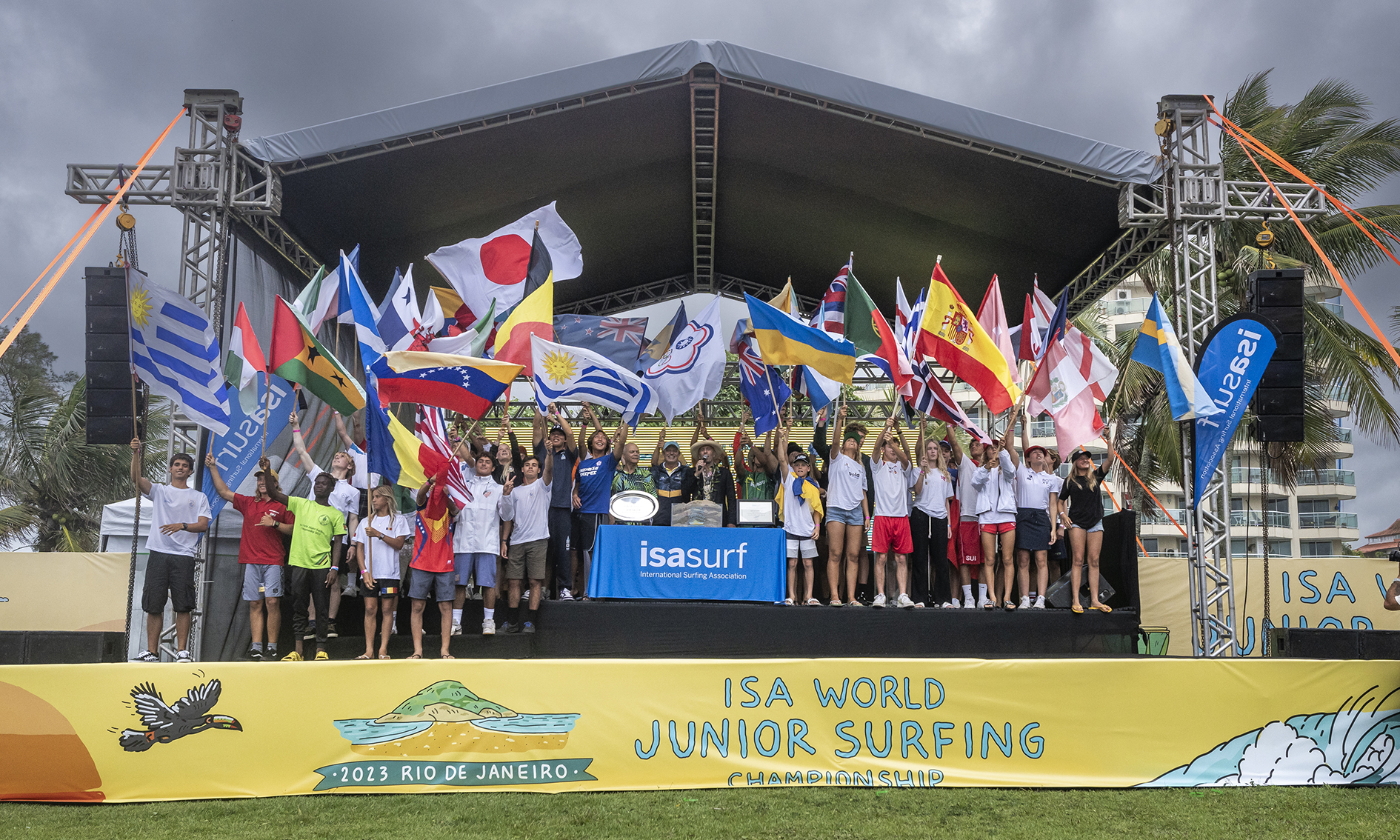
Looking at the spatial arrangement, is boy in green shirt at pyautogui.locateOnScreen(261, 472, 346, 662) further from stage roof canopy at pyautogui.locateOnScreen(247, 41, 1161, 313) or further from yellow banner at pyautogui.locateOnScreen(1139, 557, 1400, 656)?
yellow banner at pyautogui.locateOnScreen(1139, 557, 1400, 656)

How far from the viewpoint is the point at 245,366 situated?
A: 9594mm

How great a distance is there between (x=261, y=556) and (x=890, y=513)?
6.28 m

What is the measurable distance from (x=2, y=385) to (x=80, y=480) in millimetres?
3496

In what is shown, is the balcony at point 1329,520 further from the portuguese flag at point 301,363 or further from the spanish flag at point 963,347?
the portuguese flag at point 301,363

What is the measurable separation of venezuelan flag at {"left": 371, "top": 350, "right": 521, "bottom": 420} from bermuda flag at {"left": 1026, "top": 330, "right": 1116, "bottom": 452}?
5.63m

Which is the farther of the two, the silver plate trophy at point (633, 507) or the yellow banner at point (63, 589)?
the yellow banner at point (63, 589)

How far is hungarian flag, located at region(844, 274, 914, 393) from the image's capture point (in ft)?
31.9

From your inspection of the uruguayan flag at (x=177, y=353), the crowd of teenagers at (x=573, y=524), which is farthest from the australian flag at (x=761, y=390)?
the uruguayan flag at (x=177, y=353)

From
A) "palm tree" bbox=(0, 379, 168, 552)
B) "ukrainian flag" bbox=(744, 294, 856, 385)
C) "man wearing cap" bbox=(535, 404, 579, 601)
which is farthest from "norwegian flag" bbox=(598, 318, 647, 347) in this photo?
"palm tree" bbox=(0, 379, 168, 552)

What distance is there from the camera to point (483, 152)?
11898 millimetres

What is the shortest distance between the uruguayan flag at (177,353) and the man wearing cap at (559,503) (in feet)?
10.1

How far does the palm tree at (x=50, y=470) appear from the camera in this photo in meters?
24.0

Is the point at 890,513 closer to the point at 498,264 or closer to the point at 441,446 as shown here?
the point at 441,446

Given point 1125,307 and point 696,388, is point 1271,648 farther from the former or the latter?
point 1125,307
